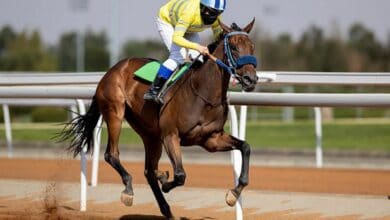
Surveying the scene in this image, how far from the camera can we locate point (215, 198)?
9.33 meters

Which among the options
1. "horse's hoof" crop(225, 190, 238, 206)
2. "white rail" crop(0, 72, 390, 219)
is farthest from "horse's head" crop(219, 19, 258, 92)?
"horse's hoof" crop(225, 190, 238, 206)

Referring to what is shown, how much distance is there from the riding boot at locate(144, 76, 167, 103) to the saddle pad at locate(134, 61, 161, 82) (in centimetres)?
26

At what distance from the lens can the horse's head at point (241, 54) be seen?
7.37 meters

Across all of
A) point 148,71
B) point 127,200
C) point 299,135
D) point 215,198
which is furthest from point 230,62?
Result: point 299,135

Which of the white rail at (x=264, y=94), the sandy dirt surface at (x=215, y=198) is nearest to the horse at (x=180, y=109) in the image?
the white rail at (x=264, y=94)

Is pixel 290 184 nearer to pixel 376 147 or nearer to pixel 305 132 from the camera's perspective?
pixel 376 147

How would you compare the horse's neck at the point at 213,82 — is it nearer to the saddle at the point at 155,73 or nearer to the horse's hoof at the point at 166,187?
the saddle at the point at 155,73

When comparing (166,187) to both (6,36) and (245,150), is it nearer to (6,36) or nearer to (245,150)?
(245,150)

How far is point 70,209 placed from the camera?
30.4ft

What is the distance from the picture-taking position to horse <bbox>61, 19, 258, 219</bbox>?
7.66 m

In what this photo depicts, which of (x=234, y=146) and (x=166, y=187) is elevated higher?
(x=234, y=146)

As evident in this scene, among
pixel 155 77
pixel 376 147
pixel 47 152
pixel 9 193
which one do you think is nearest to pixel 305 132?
pixel 376 147

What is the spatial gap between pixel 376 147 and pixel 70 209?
543 inches

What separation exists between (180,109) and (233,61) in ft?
2.39
